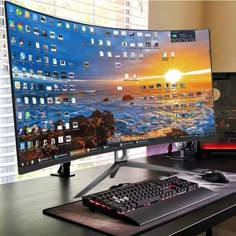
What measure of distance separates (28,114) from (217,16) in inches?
74.7

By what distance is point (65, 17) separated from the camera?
73.4 inches

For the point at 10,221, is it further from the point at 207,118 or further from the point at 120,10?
the point at 120,10

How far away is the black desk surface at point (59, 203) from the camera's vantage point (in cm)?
99

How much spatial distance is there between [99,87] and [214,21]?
1.58 metres

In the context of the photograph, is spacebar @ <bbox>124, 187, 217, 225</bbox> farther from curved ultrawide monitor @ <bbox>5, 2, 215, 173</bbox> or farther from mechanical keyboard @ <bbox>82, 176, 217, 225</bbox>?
curved ultrawide monitor @ <bbox>5, 2, 215, 173</bbox>

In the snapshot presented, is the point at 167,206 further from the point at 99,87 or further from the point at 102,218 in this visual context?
the point at 99,87

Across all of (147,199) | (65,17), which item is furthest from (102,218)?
(65,17)

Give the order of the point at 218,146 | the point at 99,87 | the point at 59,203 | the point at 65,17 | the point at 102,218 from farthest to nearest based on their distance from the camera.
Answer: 1. the point at 218,146
2. the point at 65,17
3. the point at 99,87
4. the point at 59,203
5. the point at 102,218

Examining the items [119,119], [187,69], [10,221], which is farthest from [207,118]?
[10,221]

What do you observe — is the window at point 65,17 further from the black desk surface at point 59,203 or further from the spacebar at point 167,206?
the spacebar at point 167,206

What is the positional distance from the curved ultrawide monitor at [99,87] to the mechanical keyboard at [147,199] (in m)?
0.18

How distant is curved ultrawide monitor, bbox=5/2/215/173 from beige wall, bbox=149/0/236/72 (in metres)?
0.82

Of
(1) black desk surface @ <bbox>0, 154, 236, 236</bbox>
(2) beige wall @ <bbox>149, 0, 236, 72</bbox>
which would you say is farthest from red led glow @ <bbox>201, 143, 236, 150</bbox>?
(2) beige wall @ <bbox>149, 0, 236, 72</bbox>

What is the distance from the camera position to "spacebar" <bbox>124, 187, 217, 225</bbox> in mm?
1018
